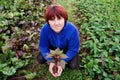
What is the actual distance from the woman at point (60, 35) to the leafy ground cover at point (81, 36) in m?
0.30

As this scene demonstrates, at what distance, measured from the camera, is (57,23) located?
315 centimetres

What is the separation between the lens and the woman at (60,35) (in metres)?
3.12

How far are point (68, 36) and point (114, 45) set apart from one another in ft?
3.33

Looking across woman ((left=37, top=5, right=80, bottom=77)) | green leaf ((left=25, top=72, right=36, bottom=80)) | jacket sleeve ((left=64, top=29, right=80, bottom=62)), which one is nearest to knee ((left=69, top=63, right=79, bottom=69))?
woman ((left=37, top=5, right=80, bottom=77))

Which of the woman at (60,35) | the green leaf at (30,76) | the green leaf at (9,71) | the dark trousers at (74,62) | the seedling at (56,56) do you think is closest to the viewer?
the seedling at (56,56)

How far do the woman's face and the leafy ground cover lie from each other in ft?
2.79

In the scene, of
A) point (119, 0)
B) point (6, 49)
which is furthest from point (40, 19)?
point (119, 0)

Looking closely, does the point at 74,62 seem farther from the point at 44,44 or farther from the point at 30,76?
the point at 30,76

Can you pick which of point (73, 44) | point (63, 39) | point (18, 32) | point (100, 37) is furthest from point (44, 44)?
point (100, 37)

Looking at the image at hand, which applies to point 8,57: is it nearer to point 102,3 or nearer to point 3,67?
point 3,67

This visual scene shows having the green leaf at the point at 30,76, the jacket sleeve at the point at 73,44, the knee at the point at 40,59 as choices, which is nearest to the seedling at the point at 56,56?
the jacket sleeve at the point at 73,44

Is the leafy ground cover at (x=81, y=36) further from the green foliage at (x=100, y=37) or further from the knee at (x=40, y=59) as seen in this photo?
the knee at (x=40, y=59)

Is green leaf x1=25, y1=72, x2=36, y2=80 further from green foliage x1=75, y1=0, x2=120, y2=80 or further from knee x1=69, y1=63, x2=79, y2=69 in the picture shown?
green foliage x1=75, y1=0, x2=120, y2=80

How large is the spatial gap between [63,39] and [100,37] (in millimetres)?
1055
